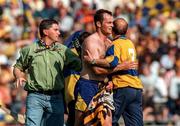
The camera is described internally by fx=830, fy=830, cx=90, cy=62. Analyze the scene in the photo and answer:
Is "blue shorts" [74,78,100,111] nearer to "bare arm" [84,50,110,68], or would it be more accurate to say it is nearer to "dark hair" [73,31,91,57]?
"bare arm" [84,50,110,68]

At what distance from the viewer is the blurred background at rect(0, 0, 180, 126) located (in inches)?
831

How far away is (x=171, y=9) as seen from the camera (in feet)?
87.9

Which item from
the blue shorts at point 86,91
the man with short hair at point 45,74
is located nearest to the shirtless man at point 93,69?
the blue shorts at point 86,91

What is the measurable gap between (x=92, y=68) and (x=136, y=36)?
36.8 ft

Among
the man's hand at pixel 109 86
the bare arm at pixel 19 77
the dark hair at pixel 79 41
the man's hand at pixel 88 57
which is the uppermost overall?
the dark hair at pixel 79 41

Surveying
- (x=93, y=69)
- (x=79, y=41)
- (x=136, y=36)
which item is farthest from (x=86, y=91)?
(x=136, y=36)

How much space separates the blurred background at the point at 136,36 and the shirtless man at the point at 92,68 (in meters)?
6.36

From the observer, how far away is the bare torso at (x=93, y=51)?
514 inches

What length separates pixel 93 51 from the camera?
13055 millimetres

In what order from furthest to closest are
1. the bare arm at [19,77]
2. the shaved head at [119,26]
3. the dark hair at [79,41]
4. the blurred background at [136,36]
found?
the blurred background at [136,36] → the dark hair at [79,41] → the shaved head at [119,26] → the bare arm at [19,77]

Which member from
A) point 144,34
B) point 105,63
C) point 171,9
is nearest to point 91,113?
point 105,63

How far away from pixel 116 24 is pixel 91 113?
65.2 inches

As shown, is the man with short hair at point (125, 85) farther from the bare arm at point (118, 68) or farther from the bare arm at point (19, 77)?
the bare arm at point (19, 77)

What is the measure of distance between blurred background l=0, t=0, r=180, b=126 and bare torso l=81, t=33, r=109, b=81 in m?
6.52
